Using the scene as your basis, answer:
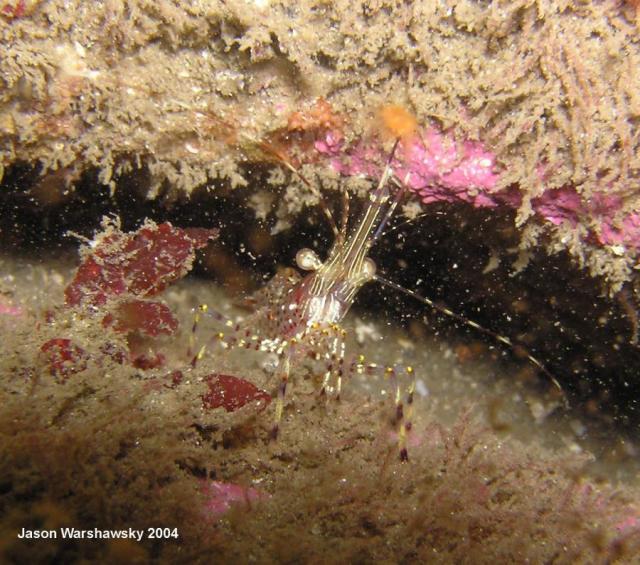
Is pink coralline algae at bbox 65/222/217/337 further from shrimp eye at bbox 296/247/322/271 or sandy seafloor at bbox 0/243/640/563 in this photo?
shrimp eye at bbox 296/247/322/271

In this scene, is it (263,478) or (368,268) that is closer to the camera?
(263,478)

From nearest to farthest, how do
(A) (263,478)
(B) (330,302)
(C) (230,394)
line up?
(A) (263,478) → (C) (230,394) → (B) (330,302)

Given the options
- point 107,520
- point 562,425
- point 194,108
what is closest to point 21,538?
point 107,520

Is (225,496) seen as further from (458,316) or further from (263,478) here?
(458,316)

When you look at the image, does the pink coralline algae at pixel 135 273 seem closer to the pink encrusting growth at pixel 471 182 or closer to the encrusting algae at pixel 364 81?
the encrusting algae at pixel 364 81

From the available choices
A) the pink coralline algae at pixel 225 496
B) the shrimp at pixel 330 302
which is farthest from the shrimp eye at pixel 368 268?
the pink coralline algae at pixel 225 496

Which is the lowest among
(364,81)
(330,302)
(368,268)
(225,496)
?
(225,496)

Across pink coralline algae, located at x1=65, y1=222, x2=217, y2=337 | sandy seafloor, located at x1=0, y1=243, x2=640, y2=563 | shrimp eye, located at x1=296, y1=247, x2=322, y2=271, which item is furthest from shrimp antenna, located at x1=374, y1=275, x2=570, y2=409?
pink coralline algae, located at x1=65, y1=222, x2=217, y2=337

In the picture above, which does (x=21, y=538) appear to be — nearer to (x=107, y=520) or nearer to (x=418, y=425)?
(x=107, y=520)

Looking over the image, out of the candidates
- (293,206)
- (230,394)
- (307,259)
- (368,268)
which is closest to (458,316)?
(368,268)
